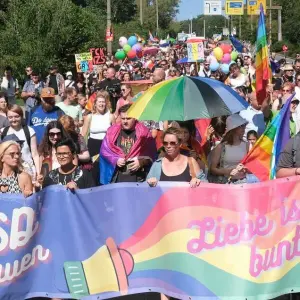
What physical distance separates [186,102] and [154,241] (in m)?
1.82

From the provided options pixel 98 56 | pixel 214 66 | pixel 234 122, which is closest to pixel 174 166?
pixel 234 122

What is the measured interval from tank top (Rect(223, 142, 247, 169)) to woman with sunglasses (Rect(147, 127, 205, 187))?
2.22ft

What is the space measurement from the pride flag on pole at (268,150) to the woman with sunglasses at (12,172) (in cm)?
191

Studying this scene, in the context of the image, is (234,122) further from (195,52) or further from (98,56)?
(195,52)

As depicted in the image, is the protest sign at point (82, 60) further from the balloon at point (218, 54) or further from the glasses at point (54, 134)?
the glasses at point (54, 134)

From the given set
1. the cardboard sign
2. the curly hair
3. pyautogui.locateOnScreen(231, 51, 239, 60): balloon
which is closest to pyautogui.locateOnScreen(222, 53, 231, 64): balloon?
pyautogui.locateOnScreen(231, 51, 239, 60): balloon

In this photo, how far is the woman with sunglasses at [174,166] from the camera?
5.79 meters

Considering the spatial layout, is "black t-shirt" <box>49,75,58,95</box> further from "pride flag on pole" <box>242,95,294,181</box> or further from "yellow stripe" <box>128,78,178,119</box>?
"pride flag on pole" <box>242,95,294,181</box>

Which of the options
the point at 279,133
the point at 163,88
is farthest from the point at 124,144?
the point at 279,133

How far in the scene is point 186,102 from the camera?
6.79 m

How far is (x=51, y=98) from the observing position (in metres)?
8.73

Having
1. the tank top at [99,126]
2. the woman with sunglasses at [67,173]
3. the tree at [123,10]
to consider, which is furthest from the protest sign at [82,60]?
the tree at [123,10]

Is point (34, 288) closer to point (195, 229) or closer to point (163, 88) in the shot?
point (195, 229)

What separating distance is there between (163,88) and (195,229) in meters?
2.11
